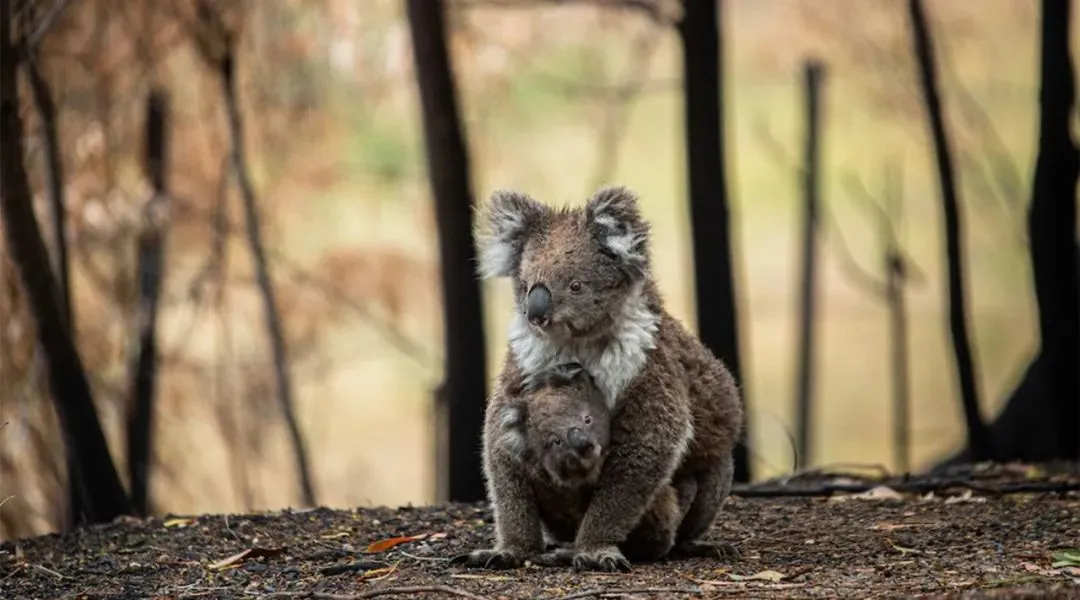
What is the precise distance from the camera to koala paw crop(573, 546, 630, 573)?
4.24 metres

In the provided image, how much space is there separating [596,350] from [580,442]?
375 mm

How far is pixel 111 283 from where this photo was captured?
1026 cm

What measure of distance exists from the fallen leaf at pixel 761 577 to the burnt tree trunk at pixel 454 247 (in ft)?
9.17

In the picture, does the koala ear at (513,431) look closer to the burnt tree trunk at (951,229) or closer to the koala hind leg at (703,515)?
the koala hind leg at (703,515)

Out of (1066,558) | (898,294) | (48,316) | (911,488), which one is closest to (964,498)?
(911,488)

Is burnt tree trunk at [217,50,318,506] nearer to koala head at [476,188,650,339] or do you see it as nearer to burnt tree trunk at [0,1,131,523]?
burnt tree trunk at [0,1,131,523]

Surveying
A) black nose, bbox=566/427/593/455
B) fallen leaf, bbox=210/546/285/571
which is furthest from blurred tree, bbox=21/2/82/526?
black nose, bbox=566/427/593/455

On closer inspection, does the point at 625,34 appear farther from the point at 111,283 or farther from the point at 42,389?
the point at 42,389

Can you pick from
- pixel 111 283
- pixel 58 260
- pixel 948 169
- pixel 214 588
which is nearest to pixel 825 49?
pixel 948 169

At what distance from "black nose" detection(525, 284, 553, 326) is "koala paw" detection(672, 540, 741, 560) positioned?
3.42 feet

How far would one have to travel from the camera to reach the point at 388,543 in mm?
4930

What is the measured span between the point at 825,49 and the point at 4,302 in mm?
6566

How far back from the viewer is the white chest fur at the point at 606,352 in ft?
14.3

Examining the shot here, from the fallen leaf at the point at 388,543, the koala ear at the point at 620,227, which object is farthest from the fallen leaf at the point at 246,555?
the koala ear at the point at 620,227
